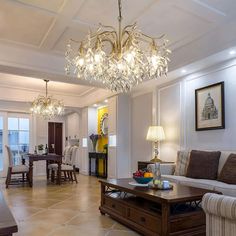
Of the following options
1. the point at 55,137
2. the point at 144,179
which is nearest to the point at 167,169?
the point at 144,179

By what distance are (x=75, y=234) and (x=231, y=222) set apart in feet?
6.42

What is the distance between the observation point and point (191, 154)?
4.57 meters

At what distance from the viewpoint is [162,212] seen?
8.78 ft

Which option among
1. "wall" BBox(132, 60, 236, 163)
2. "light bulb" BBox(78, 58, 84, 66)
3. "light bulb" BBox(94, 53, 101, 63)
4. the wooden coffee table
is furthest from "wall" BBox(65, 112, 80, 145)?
"light bulb" BBox(94, 53, 101, 63)

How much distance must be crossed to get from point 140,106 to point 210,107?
8.03 ft

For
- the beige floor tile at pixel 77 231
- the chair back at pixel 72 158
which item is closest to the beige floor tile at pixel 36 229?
the beige floor tile at pixel 77 231

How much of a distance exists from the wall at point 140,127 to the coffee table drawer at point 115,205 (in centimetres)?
269

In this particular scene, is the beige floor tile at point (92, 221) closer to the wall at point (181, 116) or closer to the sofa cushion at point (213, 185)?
the sofa cushion at point (213, 185)

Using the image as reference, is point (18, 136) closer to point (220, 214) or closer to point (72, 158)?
point (72, 158)

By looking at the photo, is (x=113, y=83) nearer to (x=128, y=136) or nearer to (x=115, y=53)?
(x=115, y=53)

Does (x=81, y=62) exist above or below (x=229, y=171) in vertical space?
above

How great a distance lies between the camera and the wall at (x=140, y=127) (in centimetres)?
656

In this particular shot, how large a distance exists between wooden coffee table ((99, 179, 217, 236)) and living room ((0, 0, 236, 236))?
1 cm

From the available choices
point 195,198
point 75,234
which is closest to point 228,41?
point 195,198
